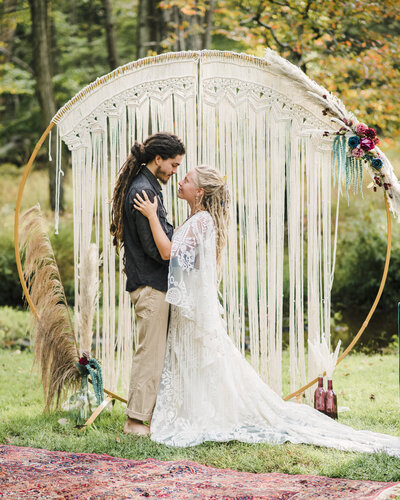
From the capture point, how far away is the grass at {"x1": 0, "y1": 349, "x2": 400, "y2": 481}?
2.91m

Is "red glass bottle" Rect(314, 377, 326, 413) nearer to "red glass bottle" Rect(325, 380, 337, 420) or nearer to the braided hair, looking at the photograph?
"red glass bottle" Rect(325, 380, 337, 420)

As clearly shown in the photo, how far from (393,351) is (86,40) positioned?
31.6ft

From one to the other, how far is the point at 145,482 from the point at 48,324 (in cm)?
133

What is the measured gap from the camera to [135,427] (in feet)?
11.3

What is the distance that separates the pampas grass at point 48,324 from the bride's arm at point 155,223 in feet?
2.27

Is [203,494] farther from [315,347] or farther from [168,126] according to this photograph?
[168,126]

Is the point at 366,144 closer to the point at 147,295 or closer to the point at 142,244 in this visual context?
the point at 142,244

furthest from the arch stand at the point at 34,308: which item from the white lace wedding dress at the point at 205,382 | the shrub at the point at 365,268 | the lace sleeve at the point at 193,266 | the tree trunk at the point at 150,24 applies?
the tree trunk at the point at 150,24

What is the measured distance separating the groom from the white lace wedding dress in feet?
0.24

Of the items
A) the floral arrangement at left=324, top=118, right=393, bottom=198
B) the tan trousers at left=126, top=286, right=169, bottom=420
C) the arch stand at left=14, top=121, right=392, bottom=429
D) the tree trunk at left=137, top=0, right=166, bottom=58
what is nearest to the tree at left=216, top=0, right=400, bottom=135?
the tree trunk at left=137, top=0, right=166, bottom=58

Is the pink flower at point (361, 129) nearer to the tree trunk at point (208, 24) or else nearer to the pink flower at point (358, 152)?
the pink flower at point (358, 152)

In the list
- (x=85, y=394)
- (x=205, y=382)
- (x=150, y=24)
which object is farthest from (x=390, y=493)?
(x=150, y=24)

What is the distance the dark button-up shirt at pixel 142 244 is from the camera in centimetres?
338

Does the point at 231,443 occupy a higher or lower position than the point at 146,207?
lower
